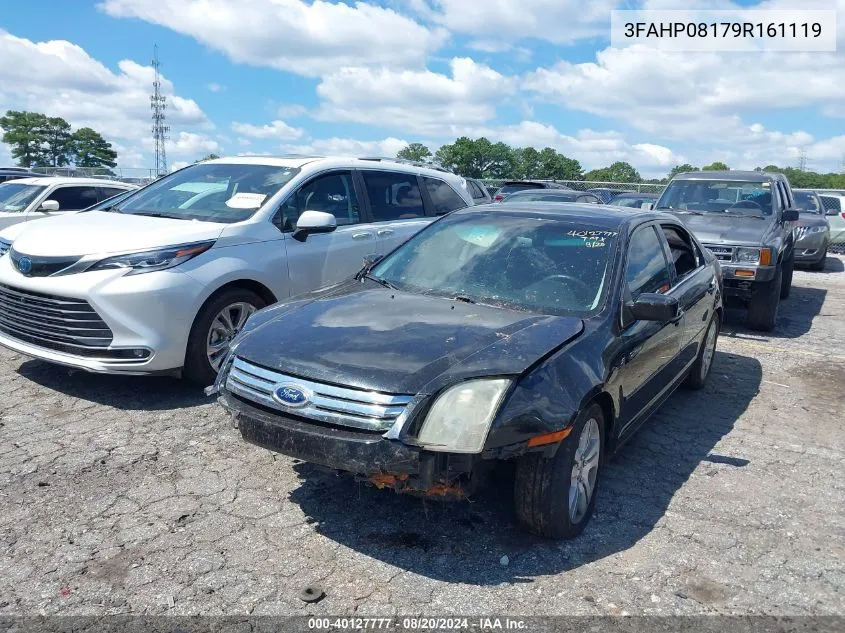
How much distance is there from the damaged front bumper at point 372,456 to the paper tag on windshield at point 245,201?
2.93 m

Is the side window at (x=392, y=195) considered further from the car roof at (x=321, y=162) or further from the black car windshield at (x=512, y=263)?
the black car windshield at (x=512, y=263)

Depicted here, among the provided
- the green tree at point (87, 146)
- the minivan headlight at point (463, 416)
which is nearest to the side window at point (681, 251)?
the minivan headlight at point (463, 416)

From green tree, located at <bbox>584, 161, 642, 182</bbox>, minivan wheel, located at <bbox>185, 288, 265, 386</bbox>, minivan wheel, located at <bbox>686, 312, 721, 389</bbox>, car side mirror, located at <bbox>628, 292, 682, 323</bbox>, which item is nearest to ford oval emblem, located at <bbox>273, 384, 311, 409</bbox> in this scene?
car side mirror, located at <bbox>628, 292, 682, 323</bbox>

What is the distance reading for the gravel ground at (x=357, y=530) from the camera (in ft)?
9.87

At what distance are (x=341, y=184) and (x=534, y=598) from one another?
443 cm

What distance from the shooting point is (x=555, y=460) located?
321cm

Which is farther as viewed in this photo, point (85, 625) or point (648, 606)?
point (648, 606)

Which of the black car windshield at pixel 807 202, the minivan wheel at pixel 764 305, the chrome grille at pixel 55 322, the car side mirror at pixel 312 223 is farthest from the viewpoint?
the black car windshield at pixel 807 202

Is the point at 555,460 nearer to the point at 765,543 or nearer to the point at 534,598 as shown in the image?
the point at 534,598

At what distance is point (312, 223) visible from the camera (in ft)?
18.5

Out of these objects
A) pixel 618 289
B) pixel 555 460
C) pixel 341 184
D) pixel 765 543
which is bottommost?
pixel 765 543

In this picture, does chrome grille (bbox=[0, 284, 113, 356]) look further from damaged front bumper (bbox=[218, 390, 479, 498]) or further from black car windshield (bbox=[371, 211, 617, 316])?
damaged front bumper (bbox=[218, 390, 479, 498])

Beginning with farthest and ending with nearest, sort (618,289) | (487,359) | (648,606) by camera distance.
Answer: (618,289) < (487,359) < (648,606)

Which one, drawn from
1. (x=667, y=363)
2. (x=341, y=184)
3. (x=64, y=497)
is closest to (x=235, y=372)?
(x=64, y=497)
